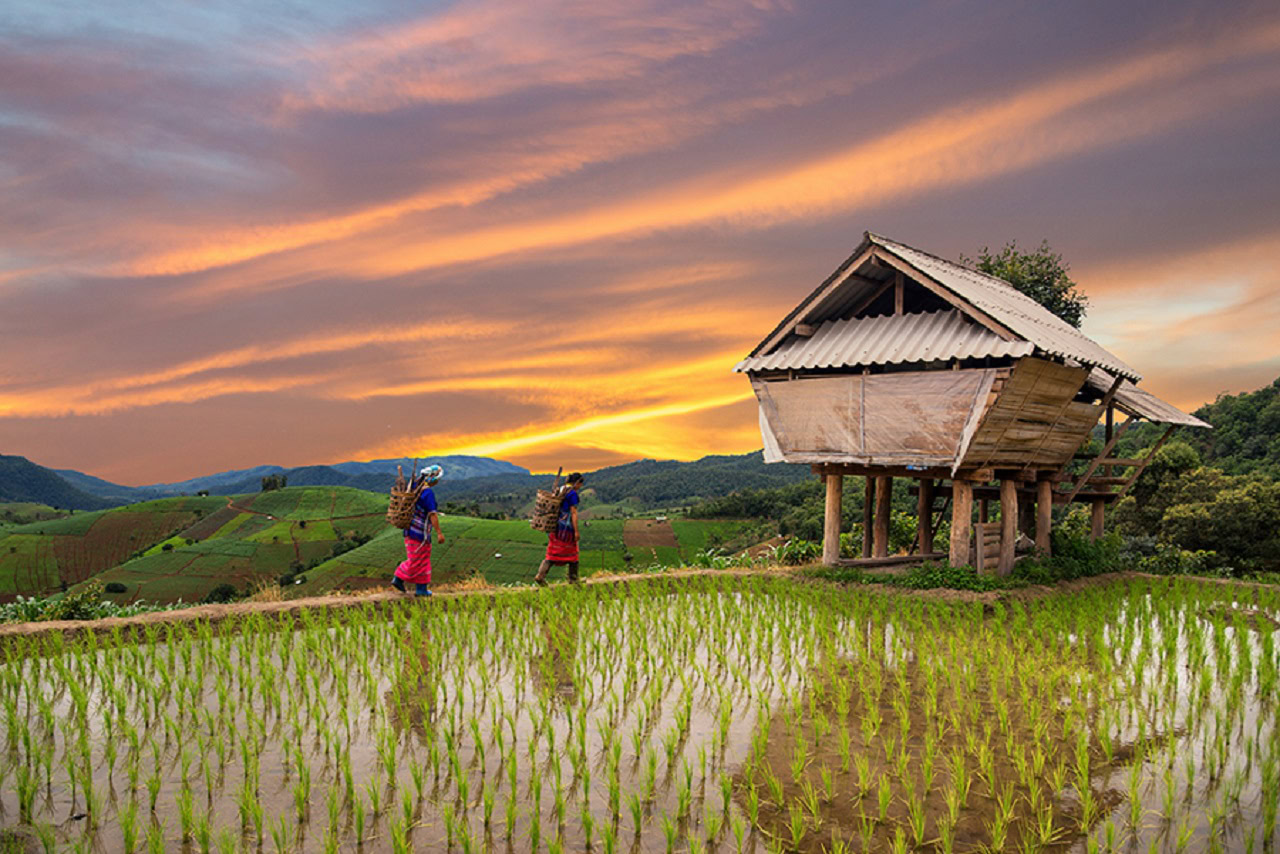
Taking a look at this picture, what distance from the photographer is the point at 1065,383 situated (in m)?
13.0

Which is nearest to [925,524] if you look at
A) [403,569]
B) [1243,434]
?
[403,569]

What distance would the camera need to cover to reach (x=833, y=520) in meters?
14.5

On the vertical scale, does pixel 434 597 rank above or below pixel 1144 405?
below

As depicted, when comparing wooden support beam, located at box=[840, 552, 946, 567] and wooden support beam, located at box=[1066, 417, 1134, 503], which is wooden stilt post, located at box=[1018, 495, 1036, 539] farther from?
wooden support beam, located at box=[840, 552, 946, 567]

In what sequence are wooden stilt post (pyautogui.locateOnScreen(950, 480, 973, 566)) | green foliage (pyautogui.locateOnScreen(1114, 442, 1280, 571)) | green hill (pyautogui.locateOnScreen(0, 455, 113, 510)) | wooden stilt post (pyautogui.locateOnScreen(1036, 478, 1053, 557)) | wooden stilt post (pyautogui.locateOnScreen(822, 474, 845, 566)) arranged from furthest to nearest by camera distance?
1. green hill (pyautogui.locateOnScreen(0, 455, 113, 510))
2. green foliage (pyautogui.locateOnScreen(1114, 442, 1280, 571))
3. wooden stilt post (pyautogui.locateOnScreen(1036, 478, 1053, 557))
4. wooden stilt post (pyautogui.locateOnScreen(822, 474, 845, 566))
5. wooden stilt post (pyautogui.locateOnScreen(950, 480, 973, 566))

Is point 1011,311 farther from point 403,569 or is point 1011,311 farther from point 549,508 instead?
point 403,569

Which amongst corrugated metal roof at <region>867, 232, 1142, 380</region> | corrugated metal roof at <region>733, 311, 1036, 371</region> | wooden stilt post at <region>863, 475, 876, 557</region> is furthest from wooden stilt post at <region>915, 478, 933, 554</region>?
corrugated metal roof at <region>733, 311, 1036, 371</region>

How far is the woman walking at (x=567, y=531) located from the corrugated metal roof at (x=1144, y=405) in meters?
10.3

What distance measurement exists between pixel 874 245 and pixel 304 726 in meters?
11.0

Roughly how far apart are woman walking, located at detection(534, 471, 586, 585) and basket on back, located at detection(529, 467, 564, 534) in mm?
69

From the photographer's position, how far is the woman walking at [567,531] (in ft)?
39.4

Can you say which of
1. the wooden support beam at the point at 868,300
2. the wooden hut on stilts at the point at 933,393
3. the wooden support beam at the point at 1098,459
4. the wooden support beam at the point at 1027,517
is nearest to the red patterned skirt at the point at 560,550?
the wooden hut on stilts at the point at 933,393

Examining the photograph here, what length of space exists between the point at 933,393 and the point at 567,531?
6.26 meters

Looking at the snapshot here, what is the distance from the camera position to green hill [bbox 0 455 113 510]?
452 ft
